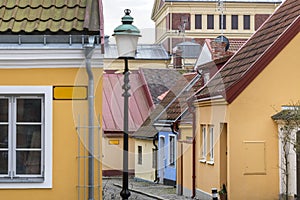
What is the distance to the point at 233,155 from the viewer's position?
19359mm

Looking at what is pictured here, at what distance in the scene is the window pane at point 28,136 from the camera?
12.4 metres

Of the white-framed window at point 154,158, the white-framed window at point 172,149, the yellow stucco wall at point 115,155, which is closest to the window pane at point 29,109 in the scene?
the white-framed window at point 172,149

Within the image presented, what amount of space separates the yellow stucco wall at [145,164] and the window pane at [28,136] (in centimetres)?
2262

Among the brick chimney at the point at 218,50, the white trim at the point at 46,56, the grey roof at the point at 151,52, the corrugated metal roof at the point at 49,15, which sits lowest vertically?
the white trim at the point at 46,56

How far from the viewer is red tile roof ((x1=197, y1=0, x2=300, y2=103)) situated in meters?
19.1

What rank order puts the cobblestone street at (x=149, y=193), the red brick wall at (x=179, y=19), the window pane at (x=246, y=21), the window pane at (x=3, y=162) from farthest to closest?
the window pane at (x=246, y=21), the red brick wall at (x=179, y=19), the cobblestone street at (x=149, y=193), the window pane at (x=3, y=162)

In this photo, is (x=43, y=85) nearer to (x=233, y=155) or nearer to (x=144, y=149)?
(x=233, y=155)

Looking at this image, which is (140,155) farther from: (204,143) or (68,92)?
Answer: (68,92)

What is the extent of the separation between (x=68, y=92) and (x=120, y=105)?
29.8m

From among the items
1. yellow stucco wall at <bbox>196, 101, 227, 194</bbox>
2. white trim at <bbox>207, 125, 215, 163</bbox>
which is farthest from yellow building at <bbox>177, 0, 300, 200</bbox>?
white trim at <bbox>207, 125, 215, 163</bbox>

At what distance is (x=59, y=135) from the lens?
12.4m

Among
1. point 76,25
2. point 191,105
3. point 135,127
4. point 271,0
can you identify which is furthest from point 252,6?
point 76,25

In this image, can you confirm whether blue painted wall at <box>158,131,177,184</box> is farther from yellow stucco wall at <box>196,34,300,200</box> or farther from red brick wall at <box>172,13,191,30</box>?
red brick wall at <box>172,13,191,30</box>

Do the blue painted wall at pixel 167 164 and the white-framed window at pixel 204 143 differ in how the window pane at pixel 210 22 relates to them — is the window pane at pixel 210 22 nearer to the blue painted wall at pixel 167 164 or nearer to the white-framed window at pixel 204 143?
the blue painted wall at pixel 167 164
